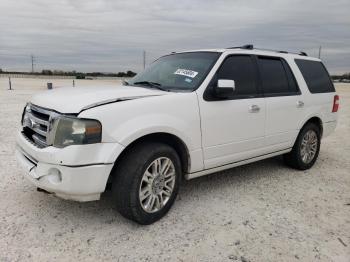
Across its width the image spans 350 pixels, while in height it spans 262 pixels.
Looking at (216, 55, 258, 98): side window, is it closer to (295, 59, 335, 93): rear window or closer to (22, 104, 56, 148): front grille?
(295, 59, 335, 93): rear window

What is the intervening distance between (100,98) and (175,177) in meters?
1.15

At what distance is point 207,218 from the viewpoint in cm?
370

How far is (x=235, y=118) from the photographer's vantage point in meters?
4.17

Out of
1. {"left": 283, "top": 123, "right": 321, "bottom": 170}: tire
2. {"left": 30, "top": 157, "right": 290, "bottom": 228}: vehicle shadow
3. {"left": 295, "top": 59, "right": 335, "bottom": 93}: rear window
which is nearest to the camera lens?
{"left": 30, "top": 157, "right": 290, "bottom": 228}: vehicle shadow

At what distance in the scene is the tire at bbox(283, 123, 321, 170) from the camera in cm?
541

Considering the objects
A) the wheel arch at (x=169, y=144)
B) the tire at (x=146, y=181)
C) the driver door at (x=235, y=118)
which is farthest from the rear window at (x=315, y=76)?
the tire at (x=146, y=181)

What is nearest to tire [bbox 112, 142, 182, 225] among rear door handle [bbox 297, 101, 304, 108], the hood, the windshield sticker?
the hood

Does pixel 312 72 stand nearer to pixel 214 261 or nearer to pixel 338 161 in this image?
pixel 338 161

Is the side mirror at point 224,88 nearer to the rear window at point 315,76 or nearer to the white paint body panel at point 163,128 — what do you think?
the white paint body panel at point 163,128

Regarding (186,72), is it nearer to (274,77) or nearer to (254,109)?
(254,109)

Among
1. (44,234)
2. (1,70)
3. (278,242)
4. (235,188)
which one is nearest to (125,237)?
(44,234)

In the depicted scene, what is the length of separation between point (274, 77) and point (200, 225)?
252 cm

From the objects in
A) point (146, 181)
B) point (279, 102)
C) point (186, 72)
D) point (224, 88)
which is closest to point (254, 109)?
point (279, 102)

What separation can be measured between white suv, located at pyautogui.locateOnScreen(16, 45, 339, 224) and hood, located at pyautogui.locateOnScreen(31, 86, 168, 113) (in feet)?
0.03
